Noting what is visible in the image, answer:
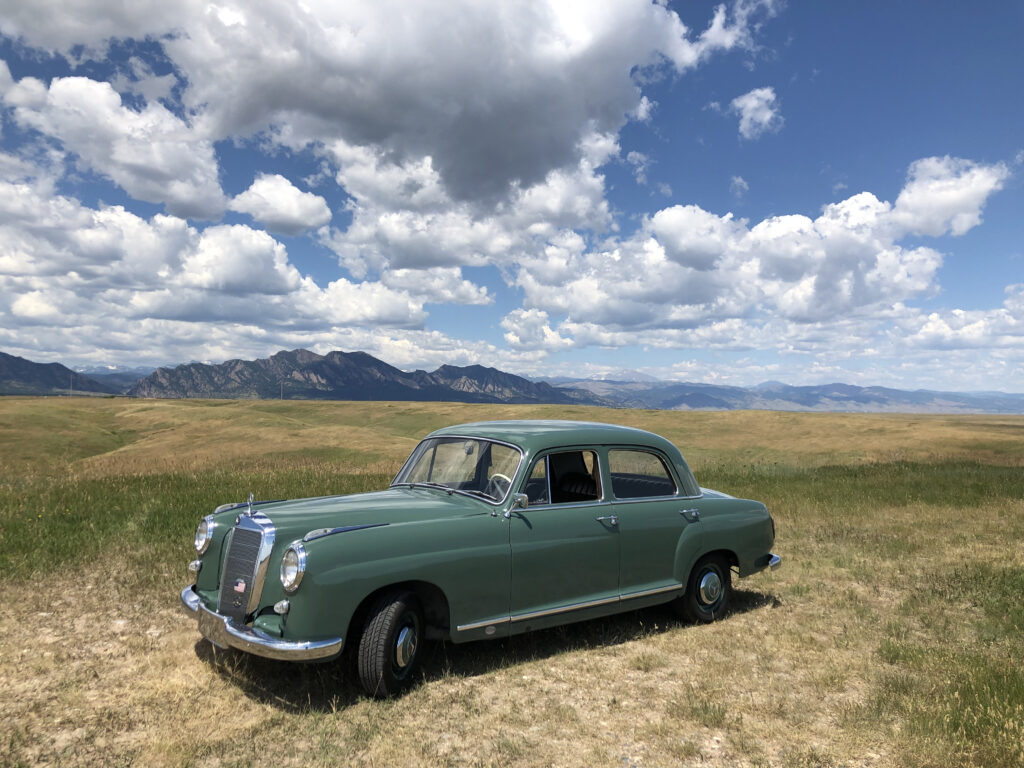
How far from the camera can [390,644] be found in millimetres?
4816

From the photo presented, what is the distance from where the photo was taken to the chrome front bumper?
14.5ft

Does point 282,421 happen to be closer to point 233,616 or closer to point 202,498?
point 202,498

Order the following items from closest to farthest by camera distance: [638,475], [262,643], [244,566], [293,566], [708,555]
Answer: [262,643] < [293,566] < [244,566] < [638,475] < [708,555]

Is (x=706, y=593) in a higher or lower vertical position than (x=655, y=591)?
lower

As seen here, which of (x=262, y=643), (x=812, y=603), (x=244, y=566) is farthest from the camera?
(x=812, y=603)

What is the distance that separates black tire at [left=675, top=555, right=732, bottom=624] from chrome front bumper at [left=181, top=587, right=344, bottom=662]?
3.96 metres

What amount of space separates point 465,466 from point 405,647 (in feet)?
5.91

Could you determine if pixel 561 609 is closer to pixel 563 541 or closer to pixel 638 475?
pixel 563 541

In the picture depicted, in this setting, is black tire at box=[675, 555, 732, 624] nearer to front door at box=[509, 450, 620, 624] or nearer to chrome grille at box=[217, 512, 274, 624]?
front door at box=[509, 450, 620, 624]

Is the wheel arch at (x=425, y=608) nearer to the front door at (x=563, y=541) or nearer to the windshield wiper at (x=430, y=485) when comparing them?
the front door at (x=563, y=541)

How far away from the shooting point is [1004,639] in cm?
651

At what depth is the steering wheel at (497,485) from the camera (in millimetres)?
5719

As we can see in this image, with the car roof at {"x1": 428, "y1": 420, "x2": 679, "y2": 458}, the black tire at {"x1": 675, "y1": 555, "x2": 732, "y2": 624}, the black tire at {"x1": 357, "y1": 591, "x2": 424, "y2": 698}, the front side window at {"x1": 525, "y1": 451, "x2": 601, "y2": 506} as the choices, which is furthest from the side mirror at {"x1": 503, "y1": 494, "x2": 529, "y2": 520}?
the black tire at {"x1": 675, "y1": 555, "x2": 732, "y2": 624}

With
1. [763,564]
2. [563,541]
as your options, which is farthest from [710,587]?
[563,541]
